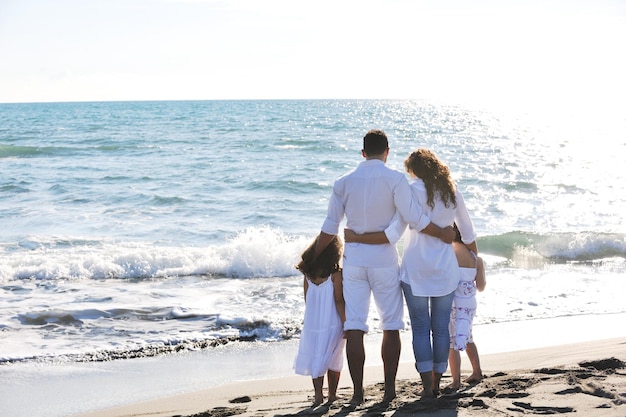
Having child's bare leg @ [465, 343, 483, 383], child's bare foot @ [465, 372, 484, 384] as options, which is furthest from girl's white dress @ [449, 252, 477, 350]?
child's bare foot @ [465, 372, 484, 384]

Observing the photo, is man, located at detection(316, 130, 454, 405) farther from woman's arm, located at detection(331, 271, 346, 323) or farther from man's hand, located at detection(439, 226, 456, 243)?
woman's arm, located at detection(331, 271, 346, 323)

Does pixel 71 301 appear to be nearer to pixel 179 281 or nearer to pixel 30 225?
pixel 179 281

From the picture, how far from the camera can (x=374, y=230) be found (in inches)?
171

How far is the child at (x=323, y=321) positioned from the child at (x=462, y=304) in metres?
0.76

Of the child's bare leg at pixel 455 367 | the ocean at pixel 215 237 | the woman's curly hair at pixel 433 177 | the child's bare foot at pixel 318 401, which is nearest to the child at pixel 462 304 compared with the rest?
the child's bare leg at pixel 455 367

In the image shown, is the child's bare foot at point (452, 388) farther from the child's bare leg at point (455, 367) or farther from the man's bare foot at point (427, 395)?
the man's bare foot at point (427, 395)

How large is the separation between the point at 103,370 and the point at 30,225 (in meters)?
9.74

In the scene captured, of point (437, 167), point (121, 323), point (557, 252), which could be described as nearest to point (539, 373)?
point (437, 167)

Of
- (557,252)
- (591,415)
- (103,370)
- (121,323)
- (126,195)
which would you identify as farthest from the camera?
(126,195)

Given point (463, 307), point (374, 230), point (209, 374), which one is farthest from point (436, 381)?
point (209, 374)

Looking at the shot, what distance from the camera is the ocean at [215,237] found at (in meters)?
7.96

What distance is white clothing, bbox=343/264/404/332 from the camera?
4.37m

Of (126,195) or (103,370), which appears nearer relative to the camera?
(103,370)

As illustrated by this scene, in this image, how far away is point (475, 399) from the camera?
4.24 metres
